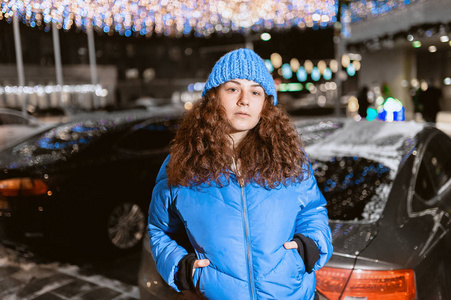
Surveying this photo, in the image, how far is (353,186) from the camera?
2945mm

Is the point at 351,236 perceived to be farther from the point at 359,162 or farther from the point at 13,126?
the point at 13,126

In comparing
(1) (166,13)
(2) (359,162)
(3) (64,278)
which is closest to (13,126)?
(1) (166,13)

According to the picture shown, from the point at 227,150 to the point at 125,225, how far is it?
131 inches

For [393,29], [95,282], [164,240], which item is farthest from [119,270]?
[393,29]

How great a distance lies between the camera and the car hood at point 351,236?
2121 millimetres

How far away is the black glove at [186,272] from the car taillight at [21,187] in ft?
9.87

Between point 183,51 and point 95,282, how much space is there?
45328 millimetres

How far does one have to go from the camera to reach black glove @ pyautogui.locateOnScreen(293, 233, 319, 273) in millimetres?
1647

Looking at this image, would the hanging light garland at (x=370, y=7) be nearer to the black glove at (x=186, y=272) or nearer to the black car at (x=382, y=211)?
the black car at (x=382, y=211)

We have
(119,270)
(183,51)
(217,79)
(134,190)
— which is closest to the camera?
(217,79)

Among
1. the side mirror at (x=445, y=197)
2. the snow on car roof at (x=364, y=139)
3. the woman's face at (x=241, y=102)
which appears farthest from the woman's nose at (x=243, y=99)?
the side mirror at (x=445, y=197)

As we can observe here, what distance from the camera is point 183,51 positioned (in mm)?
47281

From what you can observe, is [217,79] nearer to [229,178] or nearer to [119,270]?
[229,178]

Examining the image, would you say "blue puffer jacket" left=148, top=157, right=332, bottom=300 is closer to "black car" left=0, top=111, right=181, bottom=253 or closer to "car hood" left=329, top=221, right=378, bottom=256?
"car hood" left=329, top=221, right=378, bottom=256
